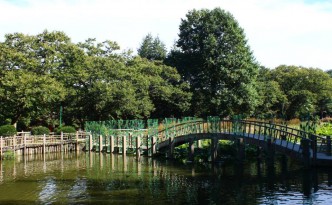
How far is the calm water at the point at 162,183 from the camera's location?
1897 cm

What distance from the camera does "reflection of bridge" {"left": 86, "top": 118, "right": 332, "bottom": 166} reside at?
24016 mm

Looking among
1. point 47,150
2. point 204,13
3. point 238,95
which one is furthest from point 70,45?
point 238,95

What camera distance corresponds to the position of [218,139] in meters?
30.2

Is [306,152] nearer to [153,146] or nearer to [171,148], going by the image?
→ [171,148]

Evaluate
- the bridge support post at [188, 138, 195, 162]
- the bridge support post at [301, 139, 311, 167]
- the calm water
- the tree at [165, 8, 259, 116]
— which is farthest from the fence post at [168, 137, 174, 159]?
the tree at [165, 8, 259, 116]

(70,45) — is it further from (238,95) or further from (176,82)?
(238,95)

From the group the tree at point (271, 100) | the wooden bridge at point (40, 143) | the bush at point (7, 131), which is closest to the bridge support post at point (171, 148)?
the wooden bridge at point (40, 143)

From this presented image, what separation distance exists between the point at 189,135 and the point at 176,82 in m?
24.6

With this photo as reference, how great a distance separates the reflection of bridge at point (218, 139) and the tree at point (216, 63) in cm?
1599

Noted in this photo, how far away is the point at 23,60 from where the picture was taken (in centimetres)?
4509

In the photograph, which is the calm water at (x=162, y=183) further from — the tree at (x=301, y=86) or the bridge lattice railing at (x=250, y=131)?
the tree at (x=301, y=86)

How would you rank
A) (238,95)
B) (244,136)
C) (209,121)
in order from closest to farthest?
(244,136)
(209,121)
(238,95)

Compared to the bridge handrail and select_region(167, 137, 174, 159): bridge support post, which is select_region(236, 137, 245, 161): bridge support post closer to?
the bridge handrail

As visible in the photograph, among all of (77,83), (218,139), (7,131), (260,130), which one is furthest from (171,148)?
(77,83)
